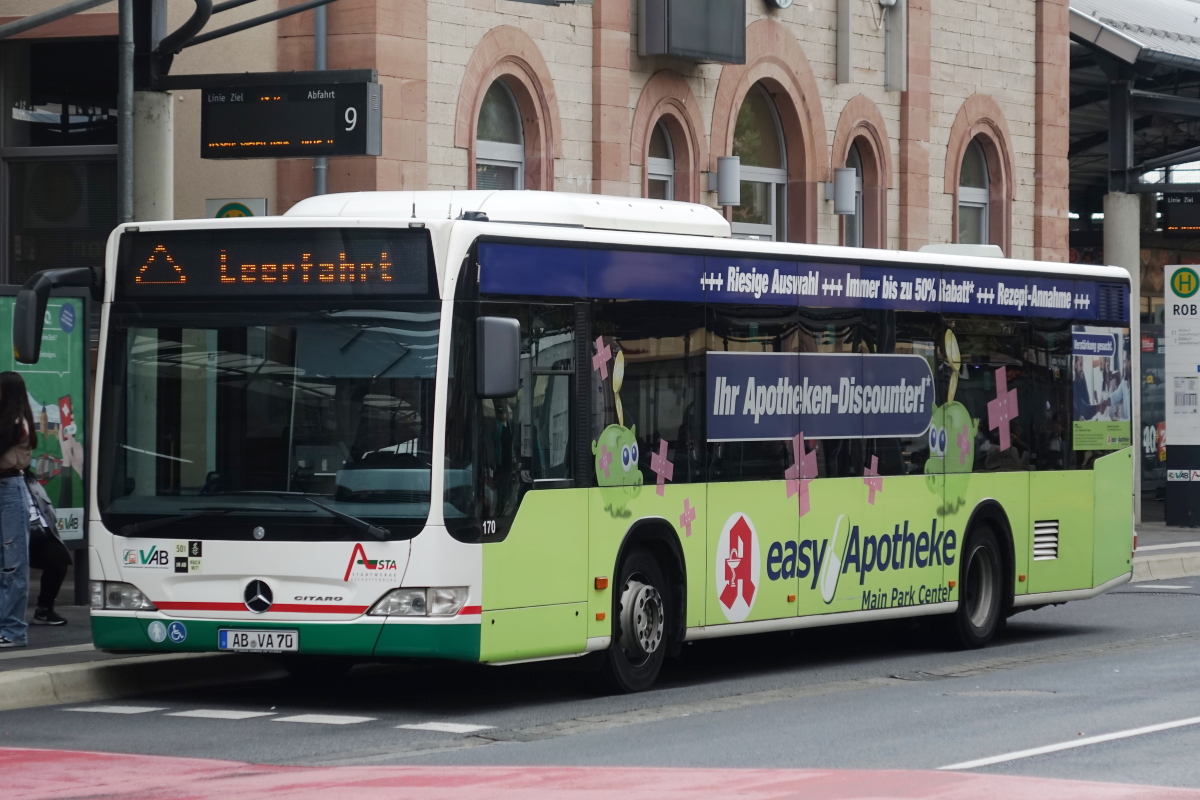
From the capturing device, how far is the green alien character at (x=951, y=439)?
15445mm

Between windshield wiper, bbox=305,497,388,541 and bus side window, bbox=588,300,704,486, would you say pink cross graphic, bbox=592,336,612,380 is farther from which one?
windshield wiper, bbox=305,497,388,541

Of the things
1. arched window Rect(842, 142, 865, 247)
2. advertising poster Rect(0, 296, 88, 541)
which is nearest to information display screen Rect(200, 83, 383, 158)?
advertising poster Rect(0, 296, 88, 541)

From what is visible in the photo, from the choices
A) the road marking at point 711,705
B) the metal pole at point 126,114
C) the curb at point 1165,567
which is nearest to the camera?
the road marking at point 711,705

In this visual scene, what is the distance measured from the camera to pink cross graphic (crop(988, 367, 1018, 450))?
16.1 meters

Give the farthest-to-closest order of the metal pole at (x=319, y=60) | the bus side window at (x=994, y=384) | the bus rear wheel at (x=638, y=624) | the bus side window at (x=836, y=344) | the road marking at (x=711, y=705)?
the metal pole at (x=319, y=60) < the bus side window at (x=994, y=384) < the bus side window at (x=836, y=344) < the bus rear wheel at (x=638, y=624) < the road marking at (x=711, y=705)

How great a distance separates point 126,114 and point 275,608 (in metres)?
4.56

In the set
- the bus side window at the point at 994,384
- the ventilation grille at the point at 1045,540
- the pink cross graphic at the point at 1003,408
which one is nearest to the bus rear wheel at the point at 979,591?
the ventilation grille at the point at 1045,540

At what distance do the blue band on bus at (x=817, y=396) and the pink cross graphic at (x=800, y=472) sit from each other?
0.08m

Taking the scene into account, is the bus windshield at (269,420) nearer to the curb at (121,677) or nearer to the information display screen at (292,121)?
the curb at (121,677)

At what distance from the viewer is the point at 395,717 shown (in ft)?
38.1

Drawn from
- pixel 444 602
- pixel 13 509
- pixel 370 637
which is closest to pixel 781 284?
pixel 444 602

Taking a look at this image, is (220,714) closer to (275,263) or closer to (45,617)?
(275,263)

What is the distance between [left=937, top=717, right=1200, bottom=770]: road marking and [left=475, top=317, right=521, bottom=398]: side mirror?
3124 millimetres

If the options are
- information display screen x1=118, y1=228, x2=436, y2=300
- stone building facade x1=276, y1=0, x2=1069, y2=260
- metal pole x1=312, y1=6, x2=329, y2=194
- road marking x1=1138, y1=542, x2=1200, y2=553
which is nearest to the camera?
information display screen x1=118, y1=228, x2=436, y2=300
